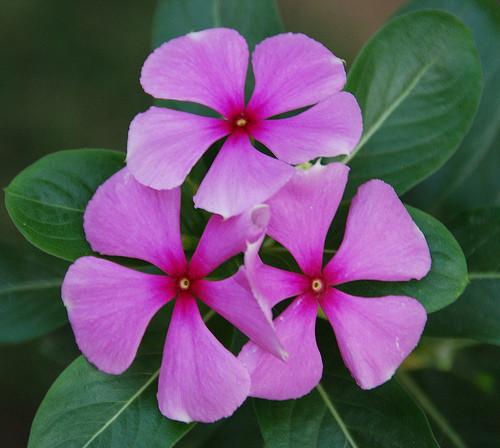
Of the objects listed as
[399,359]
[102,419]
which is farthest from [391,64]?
[102,419]

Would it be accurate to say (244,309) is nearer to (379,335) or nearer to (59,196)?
(379,335)

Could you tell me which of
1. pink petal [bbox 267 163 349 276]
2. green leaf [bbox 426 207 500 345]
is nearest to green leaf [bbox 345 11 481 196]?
green leaf [bbox 426 207 500 345]

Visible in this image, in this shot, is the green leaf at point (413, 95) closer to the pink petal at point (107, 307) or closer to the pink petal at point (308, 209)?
the pink petal at point (308, 209)

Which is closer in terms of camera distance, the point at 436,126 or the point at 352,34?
the point at 436,126

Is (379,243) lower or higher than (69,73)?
higher

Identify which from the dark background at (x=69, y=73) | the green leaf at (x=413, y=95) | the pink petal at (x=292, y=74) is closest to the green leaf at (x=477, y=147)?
the green leaf at (x=413, y=95)

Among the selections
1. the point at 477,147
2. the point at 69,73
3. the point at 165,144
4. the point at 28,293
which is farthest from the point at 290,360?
the point at 69,73

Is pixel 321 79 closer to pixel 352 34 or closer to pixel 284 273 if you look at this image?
pixel 284 273
